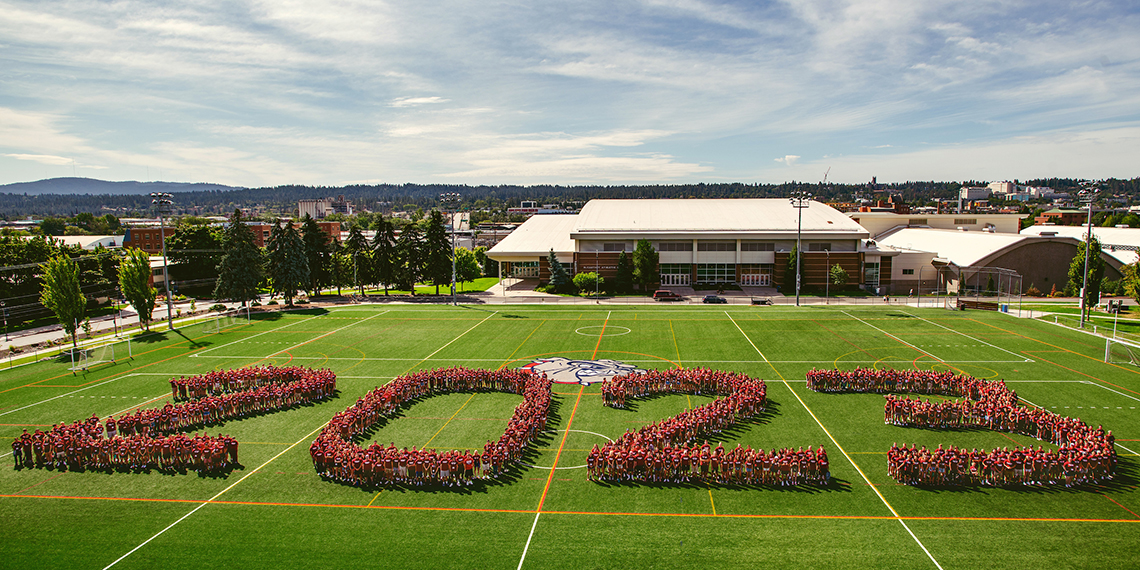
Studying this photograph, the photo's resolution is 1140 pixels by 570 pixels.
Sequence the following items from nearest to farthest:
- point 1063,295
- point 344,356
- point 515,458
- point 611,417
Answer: point 515,458 < point 611,417 < point 344,356 < point 1063,295

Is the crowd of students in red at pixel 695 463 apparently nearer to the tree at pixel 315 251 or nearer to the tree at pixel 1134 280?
the tree at pixel 1134 280

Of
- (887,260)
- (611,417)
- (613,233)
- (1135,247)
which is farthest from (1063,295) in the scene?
(611,417)

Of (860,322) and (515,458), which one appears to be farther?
(860,322)

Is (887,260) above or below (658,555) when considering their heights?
above

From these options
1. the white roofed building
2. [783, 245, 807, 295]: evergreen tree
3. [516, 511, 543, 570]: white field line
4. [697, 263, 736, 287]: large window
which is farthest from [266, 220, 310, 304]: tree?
→ [783, 245, 807, 295]: evergreen tree

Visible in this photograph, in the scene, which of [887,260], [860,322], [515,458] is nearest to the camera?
[515,458]

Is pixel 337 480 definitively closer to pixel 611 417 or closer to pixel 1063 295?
pixel 611 417
